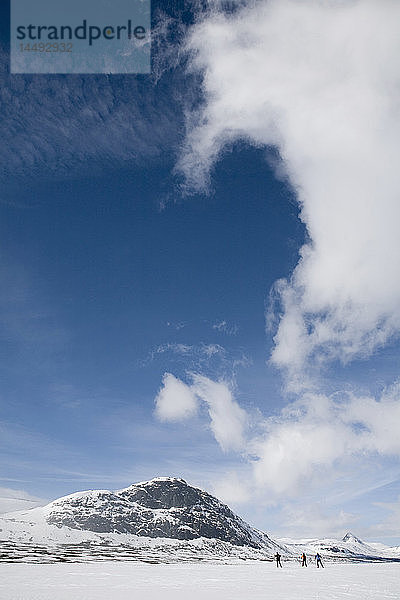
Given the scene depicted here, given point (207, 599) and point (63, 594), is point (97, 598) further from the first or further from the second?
point (207, 599)

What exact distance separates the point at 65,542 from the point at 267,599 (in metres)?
211

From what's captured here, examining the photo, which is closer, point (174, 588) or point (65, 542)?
point (174, 588)

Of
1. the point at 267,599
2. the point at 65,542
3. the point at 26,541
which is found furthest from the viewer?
the point at 65,542

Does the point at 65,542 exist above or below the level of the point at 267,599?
below

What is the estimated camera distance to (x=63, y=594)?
26859 mm

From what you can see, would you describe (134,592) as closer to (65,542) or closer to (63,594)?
(63,594)

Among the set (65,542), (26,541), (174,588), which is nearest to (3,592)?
(174,588)

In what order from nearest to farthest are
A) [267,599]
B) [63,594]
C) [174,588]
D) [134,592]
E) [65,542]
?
[267,599]
[63,594]
[134,592]
[174,588]
[65,542]

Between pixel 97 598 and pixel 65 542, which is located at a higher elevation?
pixel 97 598

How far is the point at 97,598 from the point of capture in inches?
1000

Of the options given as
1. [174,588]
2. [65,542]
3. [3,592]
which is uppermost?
[3,592]

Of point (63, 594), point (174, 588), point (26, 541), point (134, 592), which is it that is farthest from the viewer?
point (26, 541)

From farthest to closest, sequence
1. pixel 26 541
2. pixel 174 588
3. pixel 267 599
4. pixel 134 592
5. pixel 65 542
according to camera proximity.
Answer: pixel 65 542
pixel 26 541
pixel 174 588
pixel 134 592
pixel 267 599

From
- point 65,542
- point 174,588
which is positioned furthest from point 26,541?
point 174,588
